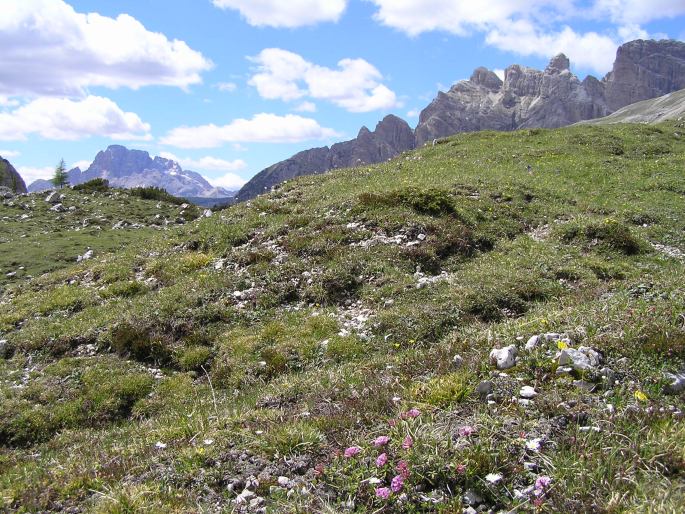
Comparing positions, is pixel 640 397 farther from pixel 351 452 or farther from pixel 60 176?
pixel 60 176

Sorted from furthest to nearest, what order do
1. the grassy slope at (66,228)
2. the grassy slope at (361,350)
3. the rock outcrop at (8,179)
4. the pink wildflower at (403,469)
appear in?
1. the rock outcrop at (8,179)
2. the grassy slope at (66,228)
3. the grassy slope at (361,350)
4. the pink wildflower at (403,469)

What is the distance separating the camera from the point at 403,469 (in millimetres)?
5840

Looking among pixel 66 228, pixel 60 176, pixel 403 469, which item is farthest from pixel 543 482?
pixel 60 176

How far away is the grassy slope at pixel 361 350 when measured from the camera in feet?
19.5

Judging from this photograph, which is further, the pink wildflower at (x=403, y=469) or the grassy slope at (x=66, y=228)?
the grassy slope at (x=66, y=228)

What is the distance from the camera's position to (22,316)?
17.9 m

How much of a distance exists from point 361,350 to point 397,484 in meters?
7.16

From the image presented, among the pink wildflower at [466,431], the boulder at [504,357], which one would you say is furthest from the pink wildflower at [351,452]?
the boulder at [504,357]

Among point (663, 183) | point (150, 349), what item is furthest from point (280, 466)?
point (663, 183)

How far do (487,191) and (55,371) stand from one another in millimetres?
19562

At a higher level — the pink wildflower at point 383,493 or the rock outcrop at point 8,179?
the rock outcrop at point 8,179

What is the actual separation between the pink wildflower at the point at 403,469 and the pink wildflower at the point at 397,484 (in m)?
0.07

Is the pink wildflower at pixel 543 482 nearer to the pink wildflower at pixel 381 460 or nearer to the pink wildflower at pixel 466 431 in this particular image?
the pink wildflower at pixel 466 431

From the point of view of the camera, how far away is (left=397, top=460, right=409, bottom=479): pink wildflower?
5.77 meters
